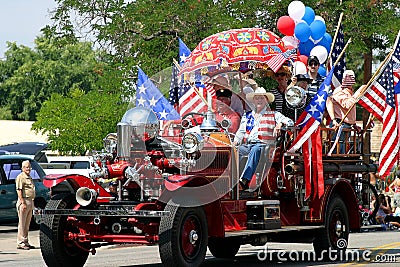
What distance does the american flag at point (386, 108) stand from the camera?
1645 centimetres

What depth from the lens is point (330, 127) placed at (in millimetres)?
15109

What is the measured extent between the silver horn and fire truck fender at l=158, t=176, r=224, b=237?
94 cm

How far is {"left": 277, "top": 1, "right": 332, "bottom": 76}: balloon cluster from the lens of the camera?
56.7ft

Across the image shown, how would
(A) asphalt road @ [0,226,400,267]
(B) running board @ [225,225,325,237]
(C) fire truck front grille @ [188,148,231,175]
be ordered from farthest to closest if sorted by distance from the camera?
1. (A) asphalt road @ [0,226,400,267]
2. (C) fire truck front grille @ [188,148,231,175]
3. (B) running board @ [225,225,325,237]

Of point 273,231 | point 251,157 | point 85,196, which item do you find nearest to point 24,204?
point 85,196

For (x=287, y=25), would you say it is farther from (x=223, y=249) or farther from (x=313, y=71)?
(x=223, y=249)

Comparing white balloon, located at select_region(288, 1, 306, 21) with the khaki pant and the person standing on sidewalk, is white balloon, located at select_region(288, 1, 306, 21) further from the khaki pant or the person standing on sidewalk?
the khaki pant

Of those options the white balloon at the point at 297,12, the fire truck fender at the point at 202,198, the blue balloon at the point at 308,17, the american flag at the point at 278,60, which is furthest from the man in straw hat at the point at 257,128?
the white balloon at the point at 297,12

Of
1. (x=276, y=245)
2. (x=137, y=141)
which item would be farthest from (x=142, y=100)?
(x=276, y=245)

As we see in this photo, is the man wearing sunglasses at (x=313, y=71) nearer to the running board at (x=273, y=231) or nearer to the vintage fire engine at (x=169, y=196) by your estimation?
the vintage fire engine at (x=169, y=196)

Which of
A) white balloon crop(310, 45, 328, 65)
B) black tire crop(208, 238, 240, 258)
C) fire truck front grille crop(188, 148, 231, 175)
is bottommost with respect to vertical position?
black tire crop(208, 238, 240, 258)

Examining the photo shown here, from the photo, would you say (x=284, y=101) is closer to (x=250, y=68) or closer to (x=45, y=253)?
(x=250, y=68)

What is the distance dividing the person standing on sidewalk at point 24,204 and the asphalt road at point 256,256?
26 centimetres

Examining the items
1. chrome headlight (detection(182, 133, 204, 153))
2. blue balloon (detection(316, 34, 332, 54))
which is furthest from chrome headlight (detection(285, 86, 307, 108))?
blue balloon (detection(316, 34, 332, 54))
